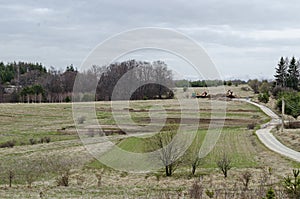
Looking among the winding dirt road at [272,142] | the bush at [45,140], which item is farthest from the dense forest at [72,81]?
the winding dirt road at [272,142]

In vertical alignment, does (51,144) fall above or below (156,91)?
below

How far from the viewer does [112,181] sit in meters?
24.5

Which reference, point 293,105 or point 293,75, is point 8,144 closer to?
point 293,105

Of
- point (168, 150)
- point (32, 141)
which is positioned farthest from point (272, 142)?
point (32, 141)

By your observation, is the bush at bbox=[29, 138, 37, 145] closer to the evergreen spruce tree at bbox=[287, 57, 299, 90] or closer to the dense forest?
the dense forest

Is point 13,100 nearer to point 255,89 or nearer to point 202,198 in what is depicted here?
point 255,89

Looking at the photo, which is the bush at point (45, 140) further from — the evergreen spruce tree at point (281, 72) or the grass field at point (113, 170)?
the evergreen spruce tree at point (281, 72)

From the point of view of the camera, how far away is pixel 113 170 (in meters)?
27.9

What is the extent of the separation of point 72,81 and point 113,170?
236 ft

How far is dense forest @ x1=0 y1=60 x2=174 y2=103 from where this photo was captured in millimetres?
27844

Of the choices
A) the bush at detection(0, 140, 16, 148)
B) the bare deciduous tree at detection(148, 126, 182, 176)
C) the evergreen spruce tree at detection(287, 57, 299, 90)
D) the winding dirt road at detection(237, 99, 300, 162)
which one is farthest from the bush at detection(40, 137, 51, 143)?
the evergreen spruce tree at detection(287, 57, 299, 90)

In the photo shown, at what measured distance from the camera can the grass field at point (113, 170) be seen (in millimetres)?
19828

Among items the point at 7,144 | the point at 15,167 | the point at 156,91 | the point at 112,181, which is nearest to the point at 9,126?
the point at 7,144

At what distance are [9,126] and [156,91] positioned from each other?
24873 mm
